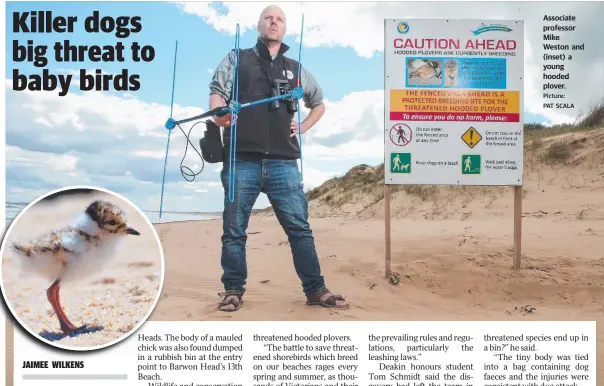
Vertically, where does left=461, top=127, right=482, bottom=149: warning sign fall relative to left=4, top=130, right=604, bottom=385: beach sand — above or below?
above

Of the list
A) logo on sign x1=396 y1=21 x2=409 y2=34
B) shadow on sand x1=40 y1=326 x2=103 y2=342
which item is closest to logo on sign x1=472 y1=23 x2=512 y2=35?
logo on sign x1=396 y1=21 x2=409 y2=34

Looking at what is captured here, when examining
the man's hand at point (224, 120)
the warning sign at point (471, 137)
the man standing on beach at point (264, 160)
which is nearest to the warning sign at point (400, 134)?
the warning sign at point (471, 137)

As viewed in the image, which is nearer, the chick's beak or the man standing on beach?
the chick's beak

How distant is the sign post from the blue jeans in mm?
1385

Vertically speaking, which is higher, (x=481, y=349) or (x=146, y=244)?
(x=146, y=244)

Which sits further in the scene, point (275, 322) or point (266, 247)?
point (266, 247)

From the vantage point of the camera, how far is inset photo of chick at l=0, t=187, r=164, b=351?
3963mm

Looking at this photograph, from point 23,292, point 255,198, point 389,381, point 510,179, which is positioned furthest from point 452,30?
point 23,292

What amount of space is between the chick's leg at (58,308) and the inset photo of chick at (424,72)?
3855 millimetres

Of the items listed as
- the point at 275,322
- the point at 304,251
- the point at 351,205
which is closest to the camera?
the point at 275,322

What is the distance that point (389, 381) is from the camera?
14.2 ft

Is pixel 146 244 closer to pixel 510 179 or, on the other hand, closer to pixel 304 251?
pixel 304 251

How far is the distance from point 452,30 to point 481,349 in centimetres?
321

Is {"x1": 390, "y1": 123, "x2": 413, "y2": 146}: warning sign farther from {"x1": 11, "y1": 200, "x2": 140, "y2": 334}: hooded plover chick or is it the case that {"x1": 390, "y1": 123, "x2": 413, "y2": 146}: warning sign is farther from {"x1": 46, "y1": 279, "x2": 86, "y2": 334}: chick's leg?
{"x1": 46, "y1": 279, "x2": 86, "y2": 334}: chick's leg
